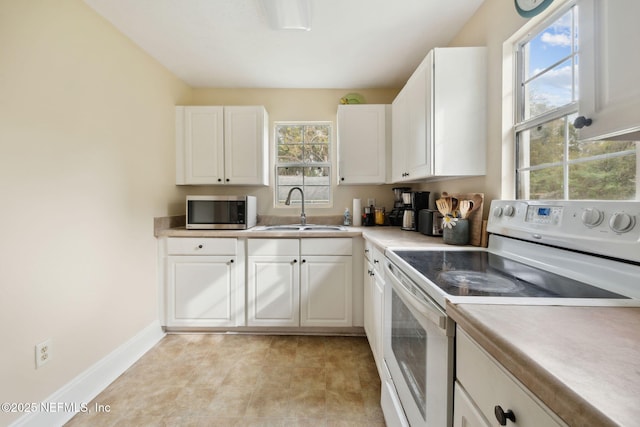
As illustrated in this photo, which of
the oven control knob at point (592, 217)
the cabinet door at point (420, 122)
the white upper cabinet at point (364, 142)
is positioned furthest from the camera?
the white upper cabinet at point (364, 142)

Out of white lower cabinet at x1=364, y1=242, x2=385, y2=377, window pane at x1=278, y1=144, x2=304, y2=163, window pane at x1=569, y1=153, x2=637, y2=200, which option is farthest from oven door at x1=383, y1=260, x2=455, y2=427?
window pane at x1=278, y1=144, x2=304, y2=163

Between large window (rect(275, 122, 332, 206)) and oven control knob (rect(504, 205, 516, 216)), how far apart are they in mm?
1839

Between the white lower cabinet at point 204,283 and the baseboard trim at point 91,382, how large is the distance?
0.93 feet

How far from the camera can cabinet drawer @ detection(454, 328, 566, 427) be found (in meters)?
0.45

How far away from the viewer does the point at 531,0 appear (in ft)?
4.19

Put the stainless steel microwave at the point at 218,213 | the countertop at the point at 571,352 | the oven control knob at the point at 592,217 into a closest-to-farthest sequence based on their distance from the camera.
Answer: the countertop at the point at 571,352, the oven control knob at the point at 592,217, the stainless steel microwave at the point at 218,213

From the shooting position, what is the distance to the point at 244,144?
2645 mm

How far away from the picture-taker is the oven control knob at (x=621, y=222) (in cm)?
80

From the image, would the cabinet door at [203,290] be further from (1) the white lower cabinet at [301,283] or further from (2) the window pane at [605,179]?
(2) the window pane at [605,179]

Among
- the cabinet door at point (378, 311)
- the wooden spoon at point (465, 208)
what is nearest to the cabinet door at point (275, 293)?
the cabinet door at point (378, 311)

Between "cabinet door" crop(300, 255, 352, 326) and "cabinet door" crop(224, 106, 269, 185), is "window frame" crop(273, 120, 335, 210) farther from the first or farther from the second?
"cabinet door" crop(300, 255, 352, 326)

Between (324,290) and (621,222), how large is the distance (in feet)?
6.07

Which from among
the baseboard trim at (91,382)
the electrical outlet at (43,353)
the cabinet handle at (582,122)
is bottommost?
the baseboard trim at (91,382)

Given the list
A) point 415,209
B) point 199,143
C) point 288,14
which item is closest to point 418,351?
point 415,209
